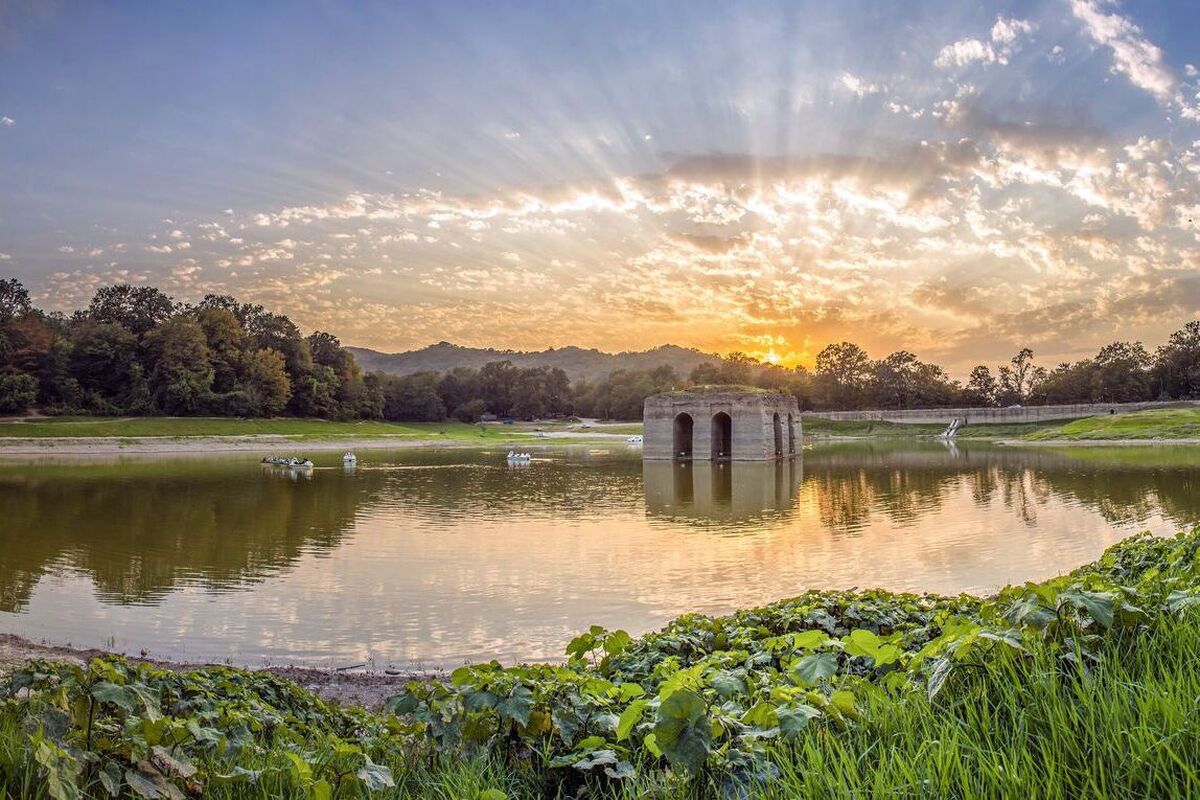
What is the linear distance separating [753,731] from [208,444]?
7656 centimetres

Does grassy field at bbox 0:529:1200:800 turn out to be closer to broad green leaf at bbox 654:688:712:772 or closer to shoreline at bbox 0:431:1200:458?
broad green leaf at bbox 654:688:712:772

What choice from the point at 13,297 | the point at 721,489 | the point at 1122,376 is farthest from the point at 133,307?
the point at 1122,376

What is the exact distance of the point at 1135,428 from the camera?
2618 inches

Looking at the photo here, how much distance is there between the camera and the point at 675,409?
55219mm

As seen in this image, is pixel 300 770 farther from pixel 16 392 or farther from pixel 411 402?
pixel 411 402

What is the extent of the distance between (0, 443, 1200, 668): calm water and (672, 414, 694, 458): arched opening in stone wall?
17350mm

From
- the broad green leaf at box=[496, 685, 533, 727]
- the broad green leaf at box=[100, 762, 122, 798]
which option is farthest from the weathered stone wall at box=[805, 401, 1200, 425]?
the broad green leaf at box=[100, 762, 122, 798]

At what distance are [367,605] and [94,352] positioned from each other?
87.7 meters

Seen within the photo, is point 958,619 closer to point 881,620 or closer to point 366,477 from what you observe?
point 881,620

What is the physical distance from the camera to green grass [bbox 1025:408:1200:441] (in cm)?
6175

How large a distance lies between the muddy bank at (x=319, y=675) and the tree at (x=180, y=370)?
8043 cm

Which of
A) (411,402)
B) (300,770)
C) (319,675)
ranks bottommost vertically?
(319,675)

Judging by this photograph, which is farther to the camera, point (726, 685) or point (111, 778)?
point (726, 685)

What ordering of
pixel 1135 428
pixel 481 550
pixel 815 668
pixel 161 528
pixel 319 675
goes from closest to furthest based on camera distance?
1. pixel 815 668
2. pixel 319 675
3. pixel 481 550
4. pixel 161 528
5. pixel 1135 428
